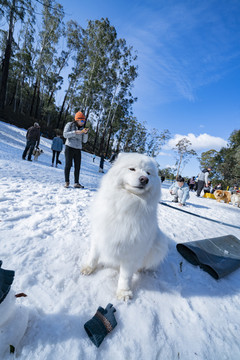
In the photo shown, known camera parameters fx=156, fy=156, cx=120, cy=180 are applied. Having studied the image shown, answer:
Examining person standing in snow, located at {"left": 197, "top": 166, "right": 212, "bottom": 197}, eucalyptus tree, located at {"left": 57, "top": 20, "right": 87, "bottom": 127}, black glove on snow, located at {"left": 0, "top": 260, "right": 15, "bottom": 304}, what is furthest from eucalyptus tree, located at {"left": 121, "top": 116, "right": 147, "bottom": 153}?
black glove on snow, located at {"left": 0, "top": 260, "right": 15, "bottom": 304}

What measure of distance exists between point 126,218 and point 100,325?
2.68 ft

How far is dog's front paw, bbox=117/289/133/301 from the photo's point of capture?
148cm

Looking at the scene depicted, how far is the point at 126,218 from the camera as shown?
1508mm

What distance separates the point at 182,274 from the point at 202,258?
1.37 feet

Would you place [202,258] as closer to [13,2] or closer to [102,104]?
[13,2]

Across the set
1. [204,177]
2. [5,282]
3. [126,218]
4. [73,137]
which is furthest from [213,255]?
[204,177]

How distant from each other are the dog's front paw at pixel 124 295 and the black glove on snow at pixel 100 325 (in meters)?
0.22

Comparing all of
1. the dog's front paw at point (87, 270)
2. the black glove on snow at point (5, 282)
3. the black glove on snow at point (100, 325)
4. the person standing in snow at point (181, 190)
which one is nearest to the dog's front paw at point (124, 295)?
the black glove on snow at point (100, 325)

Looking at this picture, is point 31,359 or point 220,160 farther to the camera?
point 220,160

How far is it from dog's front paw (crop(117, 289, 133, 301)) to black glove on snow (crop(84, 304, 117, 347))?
0.71 feet

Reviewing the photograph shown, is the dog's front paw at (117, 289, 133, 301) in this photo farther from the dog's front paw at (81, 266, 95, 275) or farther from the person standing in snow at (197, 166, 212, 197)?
the person standing in snow at (197, 166, 212, 197)

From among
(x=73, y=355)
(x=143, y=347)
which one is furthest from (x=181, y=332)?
(x=73, y=355)

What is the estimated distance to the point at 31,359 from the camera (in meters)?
0.92

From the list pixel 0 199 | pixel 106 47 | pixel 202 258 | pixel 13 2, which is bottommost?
pixel 0 199
